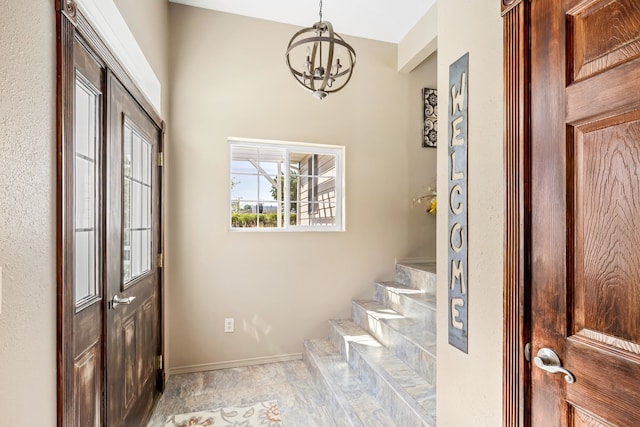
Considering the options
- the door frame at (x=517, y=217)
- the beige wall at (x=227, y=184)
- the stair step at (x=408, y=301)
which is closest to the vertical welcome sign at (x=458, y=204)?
the door frame at (x=517, y=217)

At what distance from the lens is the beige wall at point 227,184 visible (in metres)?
2.92

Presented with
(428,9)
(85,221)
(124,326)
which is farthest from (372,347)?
(428,9)

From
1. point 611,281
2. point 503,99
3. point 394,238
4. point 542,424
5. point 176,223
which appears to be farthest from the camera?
point 394,238

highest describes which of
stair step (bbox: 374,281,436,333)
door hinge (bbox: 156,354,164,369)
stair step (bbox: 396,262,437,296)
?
A: stair step (bbox: 396,262,437,296)

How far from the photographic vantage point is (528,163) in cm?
113

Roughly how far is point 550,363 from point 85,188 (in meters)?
1.84

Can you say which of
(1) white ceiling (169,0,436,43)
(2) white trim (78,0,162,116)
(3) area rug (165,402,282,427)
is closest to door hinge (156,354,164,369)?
(3) area rug (165,402,282,427)

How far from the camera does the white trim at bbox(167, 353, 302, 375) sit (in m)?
2.93

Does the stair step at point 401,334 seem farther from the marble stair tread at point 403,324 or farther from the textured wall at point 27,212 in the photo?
the textured wall at point 27,212

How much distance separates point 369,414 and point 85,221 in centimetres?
185

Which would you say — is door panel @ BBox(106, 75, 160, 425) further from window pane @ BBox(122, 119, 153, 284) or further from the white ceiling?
the white ceiling

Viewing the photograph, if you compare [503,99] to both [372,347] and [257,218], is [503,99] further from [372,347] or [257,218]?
[257,218]

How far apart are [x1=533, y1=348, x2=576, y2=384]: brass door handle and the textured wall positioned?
1503mm

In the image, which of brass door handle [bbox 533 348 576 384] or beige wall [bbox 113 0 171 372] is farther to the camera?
beige wall [bbox 113 0 171 372]
